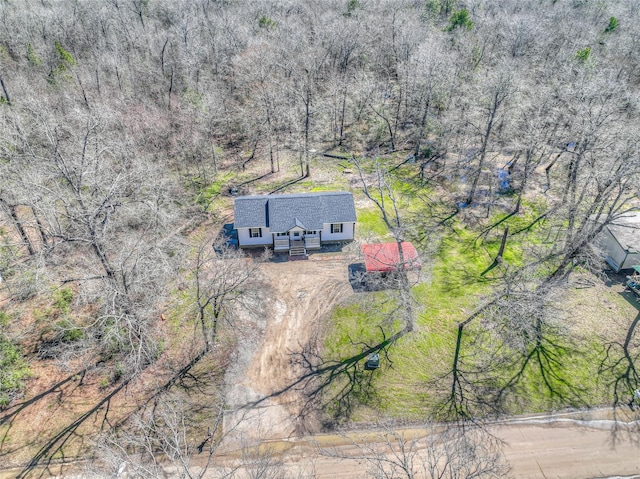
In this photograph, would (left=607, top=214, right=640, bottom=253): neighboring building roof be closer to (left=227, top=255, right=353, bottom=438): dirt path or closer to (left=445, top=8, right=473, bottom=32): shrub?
(left=227, top=255, right=353, bottom=438): dirt path

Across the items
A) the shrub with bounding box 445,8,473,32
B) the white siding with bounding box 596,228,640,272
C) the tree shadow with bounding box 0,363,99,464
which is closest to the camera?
the tree shadow with bounding box 0,363,99,464

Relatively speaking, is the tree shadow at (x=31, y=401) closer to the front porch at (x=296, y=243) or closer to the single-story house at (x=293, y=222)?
the single-story house at (x=293, y=222)

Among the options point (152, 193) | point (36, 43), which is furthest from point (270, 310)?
point (36, 43)

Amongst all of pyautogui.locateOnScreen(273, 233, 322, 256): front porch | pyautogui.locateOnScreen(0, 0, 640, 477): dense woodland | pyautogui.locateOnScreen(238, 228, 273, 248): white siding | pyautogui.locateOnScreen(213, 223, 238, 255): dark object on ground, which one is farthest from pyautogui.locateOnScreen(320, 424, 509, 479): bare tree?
pyautogui.locateOnScreen(213, 223, 238, 255): dark object on ground

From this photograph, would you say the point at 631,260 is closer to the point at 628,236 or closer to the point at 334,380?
the point at 628,236

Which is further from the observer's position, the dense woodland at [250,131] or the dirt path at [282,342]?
the dense woodland at [250,131]

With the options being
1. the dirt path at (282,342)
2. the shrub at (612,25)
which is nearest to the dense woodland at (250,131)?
the shrub at (612,25)

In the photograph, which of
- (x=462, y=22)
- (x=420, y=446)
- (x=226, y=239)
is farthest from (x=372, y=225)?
(x=462, y=22)
